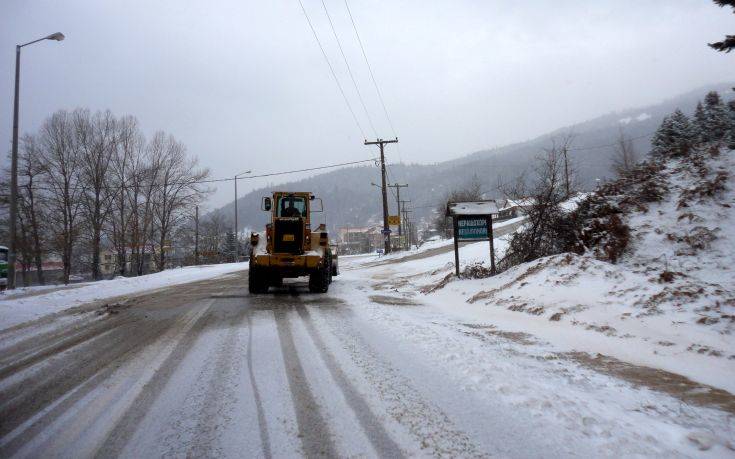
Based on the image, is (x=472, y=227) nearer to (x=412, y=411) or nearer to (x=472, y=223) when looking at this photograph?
(x=472, y=223)

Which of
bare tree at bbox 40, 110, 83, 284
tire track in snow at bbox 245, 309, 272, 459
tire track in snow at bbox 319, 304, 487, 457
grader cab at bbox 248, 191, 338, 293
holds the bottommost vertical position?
tire track in snow at bbox 319, 304, 487, 457

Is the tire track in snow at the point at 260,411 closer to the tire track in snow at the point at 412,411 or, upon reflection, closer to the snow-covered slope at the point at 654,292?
the tire track in snow at the point at 412,411

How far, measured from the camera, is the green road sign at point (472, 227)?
11.8m

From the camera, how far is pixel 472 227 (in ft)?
38.9

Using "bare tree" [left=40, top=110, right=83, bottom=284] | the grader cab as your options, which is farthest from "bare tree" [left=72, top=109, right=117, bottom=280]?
the grader cab

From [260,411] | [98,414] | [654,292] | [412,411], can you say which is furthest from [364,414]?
[654,292]

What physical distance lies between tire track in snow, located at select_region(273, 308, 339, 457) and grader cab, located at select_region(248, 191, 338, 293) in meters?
6.44

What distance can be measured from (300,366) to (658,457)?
339cm

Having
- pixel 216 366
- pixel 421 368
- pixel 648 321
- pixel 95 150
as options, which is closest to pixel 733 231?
pixel 648 321

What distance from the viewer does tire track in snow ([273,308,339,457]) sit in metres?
2.88

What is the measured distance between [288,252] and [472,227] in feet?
17.9

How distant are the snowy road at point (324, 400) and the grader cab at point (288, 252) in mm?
5140

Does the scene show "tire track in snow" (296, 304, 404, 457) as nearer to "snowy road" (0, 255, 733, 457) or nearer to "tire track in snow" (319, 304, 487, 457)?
"snowy road" (0, 255, 733, 457)

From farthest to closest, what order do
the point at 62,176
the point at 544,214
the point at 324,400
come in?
the point at 62,176 < the point at 544,214 < the point at 324,400
